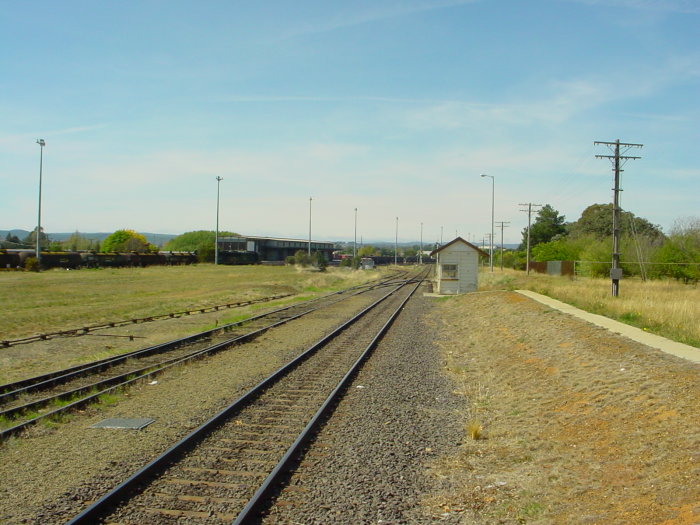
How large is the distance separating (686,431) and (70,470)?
293 inches

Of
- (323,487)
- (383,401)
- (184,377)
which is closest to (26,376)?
(184,377)

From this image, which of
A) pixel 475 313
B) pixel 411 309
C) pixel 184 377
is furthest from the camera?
pixel 411 309

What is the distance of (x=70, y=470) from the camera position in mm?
7051

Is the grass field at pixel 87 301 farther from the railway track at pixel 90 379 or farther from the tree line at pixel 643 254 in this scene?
the tree line at pixel 643 254

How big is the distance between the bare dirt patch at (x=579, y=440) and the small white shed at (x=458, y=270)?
24330 mm

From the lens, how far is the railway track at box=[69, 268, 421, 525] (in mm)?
5887

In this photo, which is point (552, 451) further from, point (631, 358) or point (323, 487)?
point (631, 358)

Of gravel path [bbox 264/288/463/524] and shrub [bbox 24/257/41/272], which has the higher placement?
shrub [bbox 24/257/41/272]

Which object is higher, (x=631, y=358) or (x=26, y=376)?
(x=631, y=358)

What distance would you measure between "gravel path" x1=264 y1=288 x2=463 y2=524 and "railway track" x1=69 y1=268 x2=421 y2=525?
0.94 feet

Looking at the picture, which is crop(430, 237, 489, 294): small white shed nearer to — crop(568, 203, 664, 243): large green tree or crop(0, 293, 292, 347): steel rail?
crop(0, 293, 292, 347): steel rail

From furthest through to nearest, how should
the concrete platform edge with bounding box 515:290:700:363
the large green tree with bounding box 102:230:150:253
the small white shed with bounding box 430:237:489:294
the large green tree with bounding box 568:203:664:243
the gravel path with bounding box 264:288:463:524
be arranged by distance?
the large green tree with bounding box 102:230:150:253
the large green tree with bounding box 568:203:664:243
the small white shed with bounding box 430:237:489:294
the concrete platform edge with bounding box 515:290:700:363
the gravel path with bounding box 264:288:463:524

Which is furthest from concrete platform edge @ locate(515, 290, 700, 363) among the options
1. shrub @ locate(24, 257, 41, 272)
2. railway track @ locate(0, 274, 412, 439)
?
shrub @ locate(24, 257, 41, 272)

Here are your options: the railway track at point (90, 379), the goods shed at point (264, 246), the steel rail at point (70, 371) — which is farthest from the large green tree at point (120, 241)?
the railway track at point (90, 379)
